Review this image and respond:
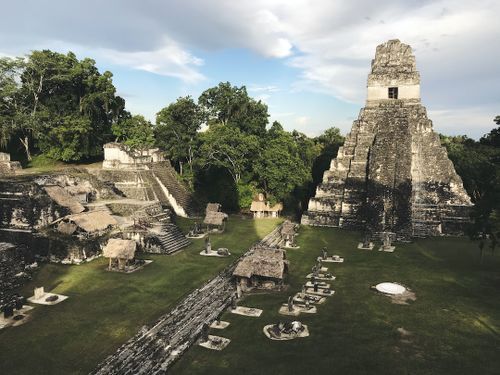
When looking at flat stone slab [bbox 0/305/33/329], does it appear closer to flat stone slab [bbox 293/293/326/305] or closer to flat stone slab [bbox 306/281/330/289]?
flat stone slab [bbox 293/293/326/305]

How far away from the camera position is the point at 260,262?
1897 cm

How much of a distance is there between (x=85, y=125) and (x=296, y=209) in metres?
22.1

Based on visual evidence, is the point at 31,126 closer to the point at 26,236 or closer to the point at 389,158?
the point at 26,236

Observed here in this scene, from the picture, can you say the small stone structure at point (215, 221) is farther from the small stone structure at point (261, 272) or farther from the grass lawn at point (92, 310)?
the small stone structure at point (261, 272)

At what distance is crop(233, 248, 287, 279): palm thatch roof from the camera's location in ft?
60.5

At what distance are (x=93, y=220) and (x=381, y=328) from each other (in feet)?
58.7

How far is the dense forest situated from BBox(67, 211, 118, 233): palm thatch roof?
42.8ft

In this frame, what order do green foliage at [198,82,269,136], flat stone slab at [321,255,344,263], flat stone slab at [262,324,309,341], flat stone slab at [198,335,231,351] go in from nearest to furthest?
flat stone slab at [198,335,231,351], flat stone slab at [262,324,309,341], flat stone slab at [321,255,344,263], green foliage at [198,82,269,136]

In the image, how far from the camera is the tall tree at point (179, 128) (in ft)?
126

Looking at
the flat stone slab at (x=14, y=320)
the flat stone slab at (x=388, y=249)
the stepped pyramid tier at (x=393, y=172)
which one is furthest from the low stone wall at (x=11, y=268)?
the stepped pyramid tier at (x=393, y=172)

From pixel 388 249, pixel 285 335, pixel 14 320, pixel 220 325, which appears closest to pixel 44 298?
pixel 14 320

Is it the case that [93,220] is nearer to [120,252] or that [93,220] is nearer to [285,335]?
[120,252]

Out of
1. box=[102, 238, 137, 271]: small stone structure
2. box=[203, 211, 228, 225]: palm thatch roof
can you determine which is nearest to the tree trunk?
box=[203, 211, 228, 225]: palm thatch roof

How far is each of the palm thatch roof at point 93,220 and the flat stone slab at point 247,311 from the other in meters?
11.7
